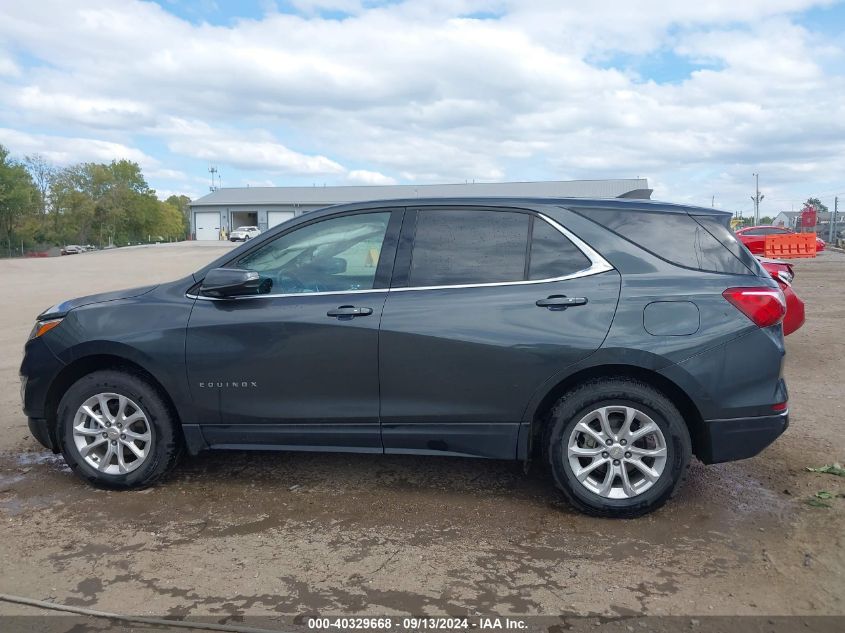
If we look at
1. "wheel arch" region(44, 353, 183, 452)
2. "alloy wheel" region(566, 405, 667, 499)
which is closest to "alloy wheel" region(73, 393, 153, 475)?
"wheel arch" region(44, 353, 183, 452)

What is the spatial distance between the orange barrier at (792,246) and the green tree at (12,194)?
66.4 m

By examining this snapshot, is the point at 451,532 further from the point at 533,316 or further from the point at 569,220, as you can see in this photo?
the point at 569,220

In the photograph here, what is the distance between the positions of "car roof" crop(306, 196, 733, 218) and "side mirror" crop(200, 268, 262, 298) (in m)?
0.60

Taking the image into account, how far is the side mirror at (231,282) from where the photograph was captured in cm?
413

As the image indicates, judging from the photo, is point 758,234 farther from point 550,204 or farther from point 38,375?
point 38,375

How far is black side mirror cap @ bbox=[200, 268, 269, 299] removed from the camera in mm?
4129

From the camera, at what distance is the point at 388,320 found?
13.2 feet

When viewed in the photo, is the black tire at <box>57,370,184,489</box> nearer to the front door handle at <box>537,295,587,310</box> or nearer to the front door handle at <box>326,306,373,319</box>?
the front door handle at <box>326,306,373,319</box>

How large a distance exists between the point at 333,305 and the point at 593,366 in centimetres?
152

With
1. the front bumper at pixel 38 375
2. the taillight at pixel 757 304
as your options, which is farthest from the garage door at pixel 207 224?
the taillight at pixel 757 304

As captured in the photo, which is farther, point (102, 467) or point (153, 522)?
point (102, 467)

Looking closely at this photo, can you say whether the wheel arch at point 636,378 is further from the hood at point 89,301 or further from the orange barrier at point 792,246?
the orange barrier at point 792,246

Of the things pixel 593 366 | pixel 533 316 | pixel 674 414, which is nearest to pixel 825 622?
pixel 674 414

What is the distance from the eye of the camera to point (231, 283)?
4129mm
